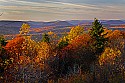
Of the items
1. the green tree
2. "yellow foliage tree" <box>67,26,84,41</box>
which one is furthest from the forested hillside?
"yellow foliage tree" <box>67,26,84,41</box>

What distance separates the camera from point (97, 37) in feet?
213

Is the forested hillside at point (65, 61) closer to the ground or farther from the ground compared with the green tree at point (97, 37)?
closer to the ground

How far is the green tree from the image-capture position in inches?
2547

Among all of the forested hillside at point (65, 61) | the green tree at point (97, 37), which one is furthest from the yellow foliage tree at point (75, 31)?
the green tree at point (97, 37)

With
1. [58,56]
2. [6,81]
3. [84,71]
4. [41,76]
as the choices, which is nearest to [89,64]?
[84,71]

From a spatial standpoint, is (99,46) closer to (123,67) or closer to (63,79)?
(123,67)

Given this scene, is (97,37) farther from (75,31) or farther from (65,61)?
(75,31)

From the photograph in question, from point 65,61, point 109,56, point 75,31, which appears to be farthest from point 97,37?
point 75,31

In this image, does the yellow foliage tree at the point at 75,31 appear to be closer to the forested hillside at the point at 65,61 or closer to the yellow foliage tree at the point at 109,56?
the forested hillside at the point at 65,61

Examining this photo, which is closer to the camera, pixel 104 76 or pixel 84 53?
pixel 104 76

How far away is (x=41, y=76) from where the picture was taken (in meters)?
62.0

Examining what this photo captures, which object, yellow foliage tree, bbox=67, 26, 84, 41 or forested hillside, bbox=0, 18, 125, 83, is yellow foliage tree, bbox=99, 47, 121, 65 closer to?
forested hillside, bbox=0, 18, 125, 83

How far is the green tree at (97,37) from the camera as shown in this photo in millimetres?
64688

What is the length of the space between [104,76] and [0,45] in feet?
74.6
